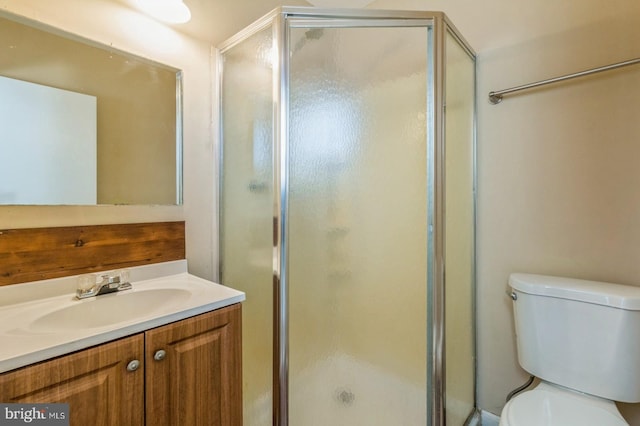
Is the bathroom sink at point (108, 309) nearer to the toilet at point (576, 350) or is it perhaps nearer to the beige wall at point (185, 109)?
the beige wall at point (185, 109)

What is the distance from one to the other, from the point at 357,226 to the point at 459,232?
1.63 ft

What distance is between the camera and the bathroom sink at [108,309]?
998 millimetres

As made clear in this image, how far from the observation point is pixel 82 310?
108cm

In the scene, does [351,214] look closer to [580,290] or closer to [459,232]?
[459,232]

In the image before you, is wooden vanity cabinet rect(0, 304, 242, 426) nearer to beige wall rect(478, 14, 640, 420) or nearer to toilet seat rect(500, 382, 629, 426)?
toilet seat rect(500, 382, 629, 426)

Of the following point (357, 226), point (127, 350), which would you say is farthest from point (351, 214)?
point (127, 350)

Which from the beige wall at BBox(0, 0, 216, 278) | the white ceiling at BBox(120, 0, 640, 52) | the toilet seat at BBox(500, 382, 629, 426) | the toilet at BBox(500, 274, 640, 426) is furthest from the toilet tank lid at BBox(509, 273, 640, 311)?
the beige wall at BBox(0, 0, 216, 278)

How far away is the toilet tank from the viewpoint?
1.06 metres

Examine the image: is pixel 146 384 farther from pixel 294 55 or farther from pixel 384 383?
pixel 294 55

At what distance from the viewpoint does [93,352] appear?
80 centimetres

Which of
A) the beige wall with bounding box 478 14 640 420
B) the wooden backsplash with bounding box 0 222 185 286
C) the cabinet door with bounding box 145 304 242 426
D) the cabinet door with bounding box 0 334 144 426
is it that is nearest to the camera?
the cabinet door with bounding box 0 334 144 426

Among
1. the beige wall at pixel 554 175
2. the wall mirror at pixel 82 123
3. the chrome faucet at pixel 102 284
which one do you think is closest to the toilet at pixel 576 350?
the beige wall at pixel 554 175

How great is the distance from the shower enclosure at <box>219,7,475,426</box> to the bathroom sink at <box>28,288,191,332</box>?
380 mm

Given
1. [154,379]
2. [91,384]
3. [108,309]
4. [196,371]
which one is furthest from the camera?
[108,309]
